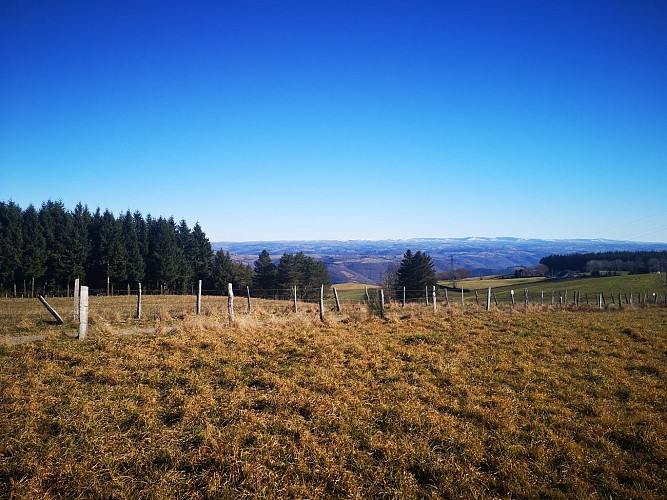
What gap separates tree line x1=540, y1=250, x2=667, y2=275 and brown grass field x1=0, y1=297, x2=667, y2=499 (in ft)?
378

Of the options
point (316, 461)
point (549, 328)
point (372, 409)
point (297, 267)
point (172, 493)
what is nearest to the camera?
point (172, 493)

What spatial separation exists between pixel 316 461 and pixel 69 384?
5816 mm

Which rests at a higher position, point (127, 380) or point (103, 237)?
point (103, 237)

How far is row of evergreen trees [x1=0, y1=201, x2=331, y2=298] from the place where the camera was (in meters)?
51.3

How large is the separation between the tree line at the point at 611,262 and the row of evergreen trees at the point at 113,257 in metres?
93.5

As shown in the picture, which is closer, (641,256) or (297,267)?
(297,267)

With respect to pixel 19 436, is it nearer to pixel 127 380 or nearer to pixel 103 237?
pixel 127 380

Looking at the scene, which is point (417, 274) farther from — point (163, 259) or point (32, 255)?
point (32, 255)

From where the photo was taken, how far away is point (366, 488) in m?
4.66

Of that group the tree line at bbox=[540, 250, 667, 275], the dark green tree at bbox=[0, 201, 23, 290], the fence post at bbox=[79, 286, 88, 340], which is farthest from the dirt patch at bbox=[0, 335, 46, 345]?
the tree line at bbox=[540, 250, 667, 275]

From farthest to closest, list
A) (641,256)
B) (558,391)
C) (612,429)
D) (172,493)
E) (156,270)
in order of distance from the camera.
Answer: (641,256) < (156,270) < (558,391) < (612,429) < (172,493)

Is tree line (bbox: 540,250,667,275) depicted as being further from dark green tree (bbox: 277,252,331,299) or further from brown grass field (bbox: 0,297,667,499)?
brown grass field (bbox: 0,297,667,499)

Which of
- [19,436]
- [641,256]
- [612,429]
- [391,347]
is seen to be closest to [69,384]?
[19,436]

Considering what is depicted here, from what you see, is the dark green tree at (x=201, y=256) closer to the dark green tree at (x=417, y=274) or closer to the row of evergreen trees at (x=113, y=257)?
the row of evergreen trees at (x=113, y=257)
